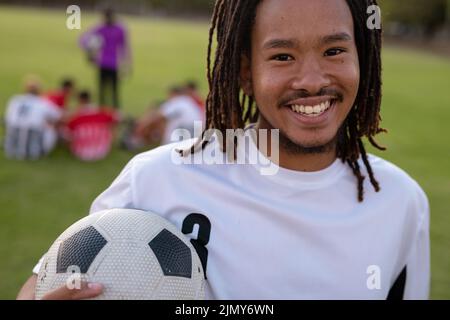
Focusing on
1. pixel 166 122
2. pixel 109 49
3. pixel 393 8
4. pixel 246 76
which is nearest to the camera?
pixel 246 76

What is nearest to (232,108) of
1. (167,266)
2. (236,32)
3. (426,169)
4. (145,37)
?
(236,32)

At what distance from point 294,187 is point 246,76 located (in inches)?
17.2

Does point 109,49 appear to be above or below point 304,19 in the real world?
above

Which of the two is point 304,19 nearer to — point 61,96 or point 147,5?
point 61,96

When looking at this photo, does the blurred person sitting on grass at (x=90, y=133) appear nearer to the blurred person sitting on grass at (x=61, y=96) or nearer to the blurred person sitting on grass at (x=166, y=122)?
the blurred person sitting on grass at (x=166, y=122)

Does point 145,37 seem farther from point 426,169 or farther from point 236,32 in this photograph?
point 236,32

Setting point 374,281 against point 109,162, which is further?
point 109,162

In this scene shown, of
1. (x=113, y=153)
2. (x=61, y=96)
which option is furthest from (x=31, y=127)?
(x=61, y=96)

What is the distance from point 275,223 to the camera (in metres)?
1.96

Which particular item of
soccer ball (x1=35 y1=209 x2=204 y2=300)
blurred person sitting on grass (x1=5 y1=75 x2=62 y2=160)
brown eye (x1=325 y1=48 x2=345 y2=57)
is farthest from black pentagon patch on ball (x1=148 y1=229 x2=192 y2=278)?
blurred person sitting on grass (x1=5 y1=75 x2=62 y2=160)

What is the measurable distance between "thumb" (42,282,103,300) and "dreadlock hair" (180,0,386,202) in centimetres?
65
